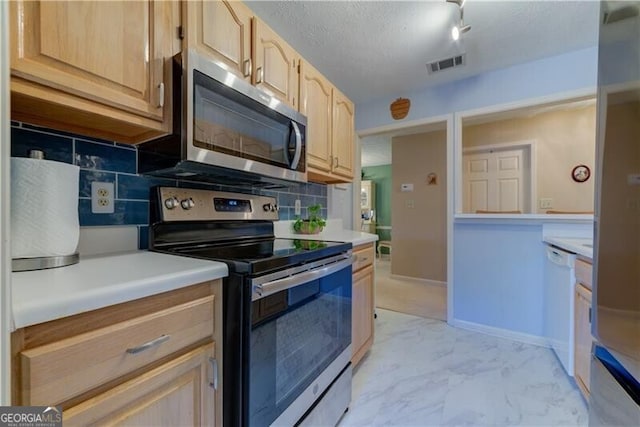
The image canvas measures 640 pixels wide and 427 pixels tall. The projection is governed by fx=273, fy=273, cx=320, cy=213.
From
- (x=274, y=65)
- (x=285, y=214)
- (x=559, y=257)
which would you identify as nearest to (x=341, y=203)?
(x=285, y=214)

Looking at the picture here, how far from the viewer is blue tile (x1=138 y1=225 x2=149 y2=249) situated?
3.90 feet

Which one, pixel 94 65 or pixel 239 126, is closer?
pixel 94 65

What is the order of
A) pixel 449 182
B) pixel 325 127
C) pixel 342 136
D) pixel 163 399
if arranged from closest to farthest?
pixel 163 399 → pixel 325 127 → pixel 342 136 → pixel 449 182

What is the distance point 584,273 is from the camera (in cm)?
144

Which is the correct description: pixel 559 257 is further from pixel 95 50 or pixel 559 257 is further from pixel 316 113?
pixel 95 50

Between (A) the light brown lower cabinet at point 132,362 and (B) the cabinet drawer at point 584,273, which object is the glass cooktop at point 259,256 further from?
(B) the cabinet drawer at point 584,273

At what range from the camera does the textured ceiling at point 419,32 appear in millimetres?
1667

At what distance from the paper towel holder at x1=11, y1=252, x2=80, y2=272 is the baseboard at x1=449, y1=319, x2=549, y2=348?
284 cm

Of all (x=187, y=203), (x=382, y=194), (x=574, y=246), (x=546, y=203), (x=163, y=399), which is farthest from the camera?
(x=382, y=194)

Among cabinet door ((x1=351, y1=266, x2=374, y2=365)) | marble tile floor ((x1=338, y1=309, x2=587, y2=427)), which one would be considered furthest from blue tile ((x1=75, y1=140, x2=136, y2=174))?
marble tile floor ((x1=338, y1=309, x2=587, y2=427))

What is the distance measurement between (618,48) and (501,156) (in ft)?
12.6

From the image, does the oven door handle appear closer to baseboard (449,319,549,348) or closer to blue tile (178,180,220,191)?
blue tile (178,180,220,191)

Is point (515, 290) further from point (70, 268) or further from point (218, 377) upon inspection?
point (70, 268)

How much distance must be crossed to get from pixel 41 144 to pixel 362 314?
1.79m
